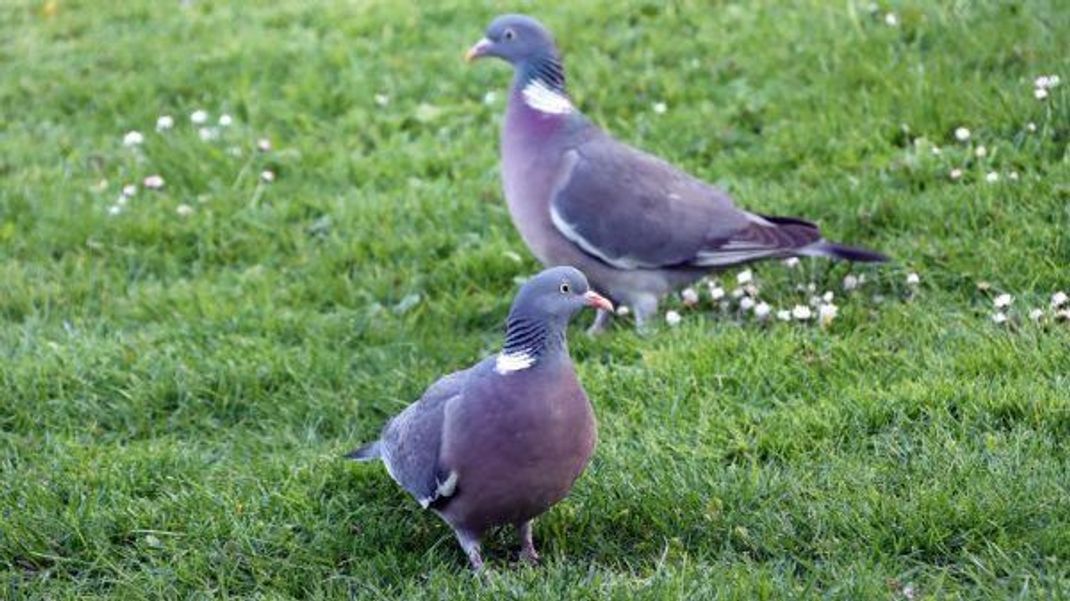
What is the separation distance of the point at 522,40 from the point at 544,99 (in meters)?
0.28

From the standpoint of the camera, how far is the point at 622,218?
5719 mm

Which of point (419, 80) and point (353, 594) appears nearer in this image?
point (353, 594)

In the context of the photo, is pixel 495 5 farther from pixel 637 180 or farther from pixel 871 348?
pixel 871 348

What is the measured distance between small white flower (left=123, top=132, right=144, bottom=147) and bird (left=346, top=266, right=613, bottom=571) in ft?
11.3

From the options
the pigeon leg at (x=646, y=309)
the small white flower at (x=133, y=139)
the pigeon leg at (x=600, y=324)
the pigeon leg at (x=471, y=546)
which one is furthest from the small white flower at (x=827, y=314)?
the small white flower at (x=133, y=139)

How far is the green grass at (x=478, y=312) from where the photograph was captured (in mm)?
4219

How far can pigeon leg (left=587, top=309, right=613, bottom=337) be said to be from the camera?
5676 mm

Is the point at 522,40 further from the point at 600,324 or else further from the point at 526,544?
the point at 526,544

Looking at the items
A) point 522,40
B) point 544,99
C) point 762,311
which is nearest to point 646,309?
point 762,311

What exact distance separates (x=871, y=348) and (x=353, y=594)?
1884 millimetres

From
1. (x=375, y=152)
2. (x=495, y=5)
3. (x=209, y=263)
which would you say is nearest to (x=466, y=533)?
(x=209, y=263)

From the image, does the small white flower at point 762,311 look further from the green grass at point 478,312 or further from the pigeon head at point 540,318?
the pigeon head at point 540,318

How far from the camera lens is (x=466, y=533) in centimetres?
426

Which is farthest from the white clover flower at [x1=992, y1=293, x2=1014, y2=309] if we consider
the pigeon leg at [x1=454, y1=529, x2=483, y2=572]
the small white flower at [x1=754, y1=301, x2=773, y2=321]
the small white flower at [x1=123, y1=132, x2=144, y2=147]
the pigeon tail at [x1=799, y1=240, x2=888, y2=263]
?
the small white flower at [x1=123, y1=132, x2=144, y2=147]
